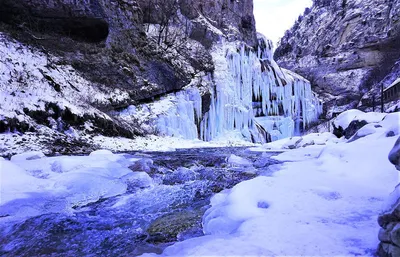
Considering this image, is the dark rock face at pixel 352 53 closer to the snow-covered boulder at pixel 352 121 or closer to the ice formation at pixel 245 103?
the ice formation at pixel 245 103

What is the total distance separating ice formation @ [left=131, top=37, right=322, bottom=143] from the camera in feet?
64.6

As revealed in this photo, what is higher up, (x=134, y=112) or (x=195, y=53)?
(x=195, y=53)

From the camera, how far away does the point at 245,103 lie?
1059 inches

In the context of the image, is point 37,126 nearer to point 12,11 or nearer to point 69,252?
point 69,252

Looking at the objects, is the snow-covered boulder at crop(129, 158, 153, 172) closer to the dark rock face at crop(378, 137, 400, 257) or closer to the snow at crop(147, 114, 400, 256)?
Result: the snow at crop(147, 114, 400, 256)

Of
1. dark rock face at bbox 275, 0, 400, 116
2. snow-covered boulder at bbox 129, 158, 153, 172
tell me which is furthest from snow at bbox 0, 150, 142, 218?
dark rock face at bbox 275, 0, 400, 116

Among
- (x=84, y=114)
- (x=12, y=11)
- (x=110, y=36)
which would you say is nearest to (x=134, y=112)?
(x=84, y=114)

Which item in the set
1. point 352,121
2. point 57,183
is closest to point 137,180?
point 57,183

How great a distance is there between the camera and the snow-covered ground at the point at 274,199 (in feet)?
7.77

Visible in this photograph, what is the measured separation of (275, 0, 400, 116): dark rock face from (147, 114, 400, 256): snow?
3955 centimetres

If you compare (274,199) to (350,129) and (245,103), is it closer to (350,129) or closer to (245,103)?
(350,129)

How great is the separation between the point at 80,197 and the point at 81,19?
16.7 metres

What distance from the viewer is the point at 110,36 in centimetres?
1912

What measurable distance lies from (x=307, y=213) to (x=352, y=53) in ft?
181
